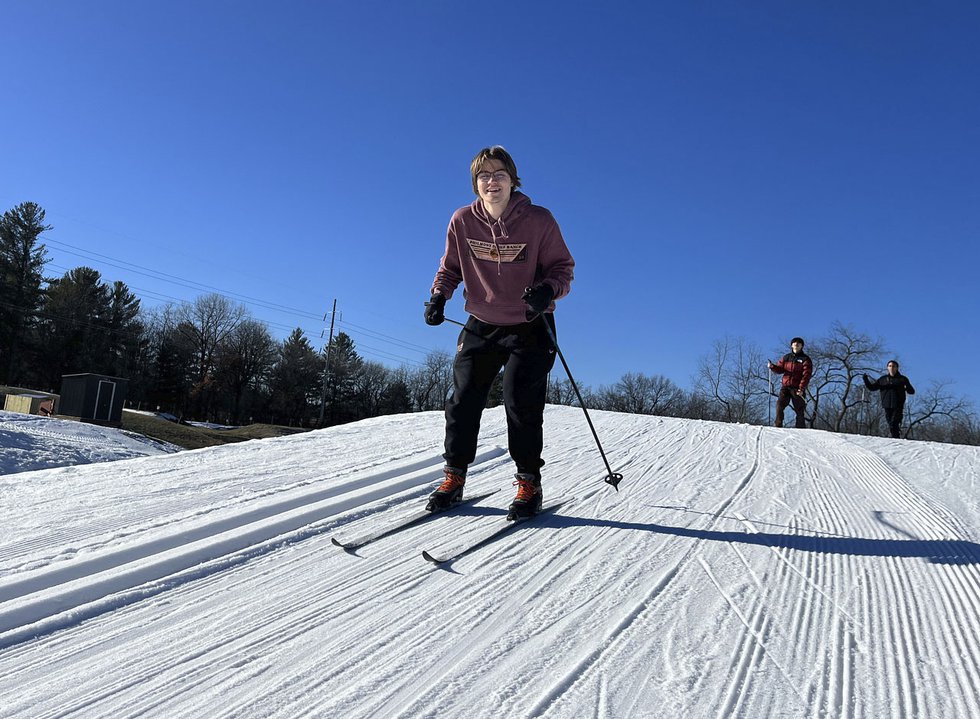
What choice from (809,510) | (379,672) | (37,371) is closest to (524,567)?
(379,672)

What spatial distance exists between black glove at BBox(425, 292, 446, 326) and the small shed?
22.5 m

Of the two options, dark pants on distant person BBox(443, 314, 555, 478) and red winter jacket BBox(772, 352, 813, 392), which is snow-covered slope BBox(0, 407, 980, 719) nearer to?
dark pants on distant person BBox(443, 314, 555, 478)

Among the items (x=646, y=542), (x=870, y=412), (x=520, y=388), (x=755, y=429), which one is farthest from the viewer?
(x=870, y=412)

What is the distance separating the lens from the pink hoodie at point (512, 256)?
3.46 m

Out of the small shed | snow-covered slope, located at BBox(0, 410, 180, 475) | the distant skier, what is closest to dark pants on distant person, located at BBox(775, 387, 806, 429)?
the distant skier

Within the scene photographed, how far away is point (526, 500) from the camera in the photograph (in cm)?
319

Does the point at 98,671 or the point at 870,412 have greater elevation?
the point at 870,412

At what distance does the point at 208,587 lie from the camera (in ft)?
7.22

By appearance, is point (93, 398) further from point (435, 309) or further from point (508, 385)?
point (508, 385)

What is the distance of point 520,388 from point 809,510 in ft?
6.04

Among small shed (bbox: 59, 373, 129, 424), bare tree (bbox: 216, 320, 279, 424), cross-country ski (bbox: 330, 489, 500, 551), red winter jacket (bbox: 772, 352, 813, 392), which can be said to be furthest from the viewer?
bare tree (bbox: 216, 320, 279, 424)

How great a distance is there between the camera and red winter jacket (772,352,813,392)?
10906 millimetres

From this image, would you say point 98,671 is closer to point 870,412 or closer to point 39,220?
point 870,412

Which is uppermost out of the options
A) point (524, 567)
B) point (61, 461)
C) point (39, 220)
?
point (39, 220)
